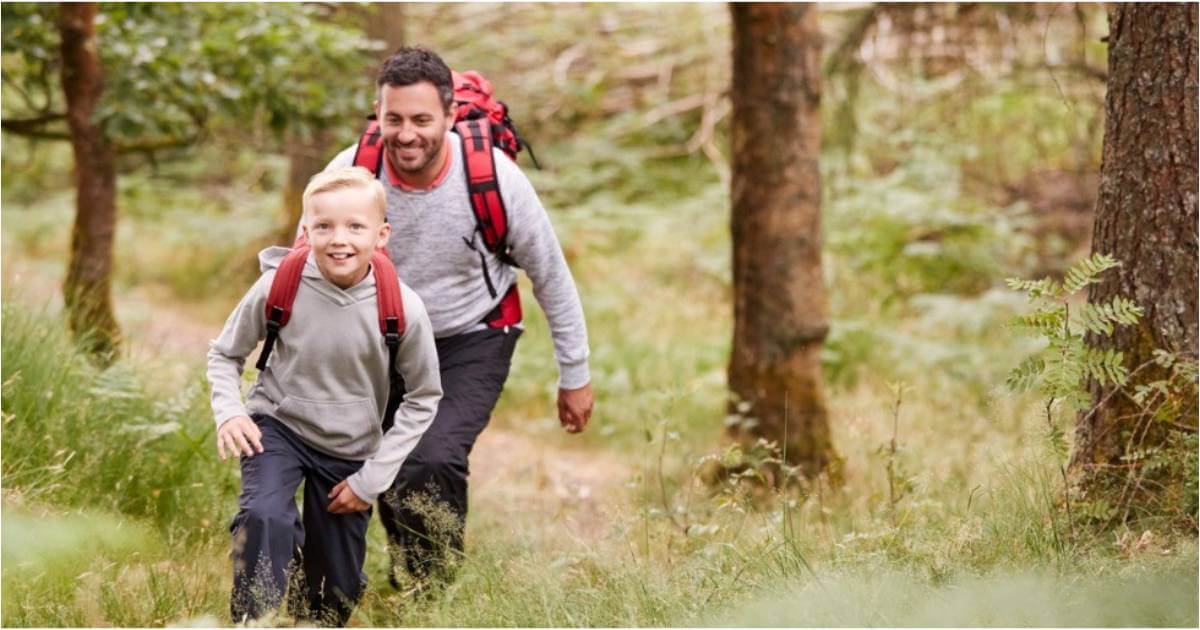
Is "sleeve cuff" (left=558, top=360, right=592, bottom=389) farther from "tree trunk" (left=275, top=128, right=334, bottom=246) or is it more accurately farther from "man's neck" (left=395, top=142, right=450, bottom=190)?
"tree trunk" (left=275, top=128, right=334, bottom=246)

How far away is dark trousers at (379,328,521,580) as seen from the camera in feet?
13.6

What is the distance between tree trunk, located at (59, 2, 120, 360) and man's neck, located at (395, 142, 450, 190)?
291 cm

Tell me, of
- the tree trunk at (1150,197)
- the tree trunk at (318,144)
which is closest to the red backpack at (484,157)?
the tree trunk at (1150,197)

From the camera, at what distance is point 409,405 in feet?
12.9

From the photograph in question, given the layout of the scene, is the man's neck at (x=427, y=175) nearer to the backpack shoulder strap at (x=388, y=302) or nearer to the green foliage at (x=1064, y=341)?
the backpack shoulder strap at (x=388, y=302)

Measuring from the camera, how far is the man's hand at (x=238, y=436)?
3574mm

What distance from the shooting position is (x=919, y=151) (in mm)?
14133

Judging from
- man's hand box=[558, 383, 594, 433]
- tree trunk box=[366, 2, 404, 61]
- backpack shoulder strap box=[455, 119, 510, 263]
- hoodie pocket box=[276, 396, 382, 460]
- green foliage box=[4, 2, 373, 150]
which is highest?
tree trunk box=[366, 2, 404, 61]

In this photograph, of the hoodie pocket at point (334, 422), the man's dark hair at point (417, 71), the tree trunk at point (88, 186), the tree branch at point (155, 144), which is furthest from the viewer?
the tree branch at point (155, 144)

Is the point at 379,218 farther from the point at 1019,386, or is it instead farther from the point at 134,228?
the point at 134,228

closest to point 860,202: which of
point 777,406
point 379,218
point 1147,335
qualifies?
point 777,406

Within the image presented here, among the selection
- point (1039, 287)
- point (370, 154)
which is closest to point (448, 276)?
point (370, 154)

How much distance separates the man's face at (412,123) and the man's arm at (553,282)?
0.31 meters

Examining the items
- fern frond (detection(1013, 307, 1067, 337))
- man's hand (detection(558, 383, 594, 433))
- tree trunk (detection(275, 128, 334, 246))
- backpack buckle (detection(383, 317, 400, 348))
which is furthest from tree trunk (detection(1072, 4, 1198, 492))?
tree trunk (detection(275, 128, 334, 246))
